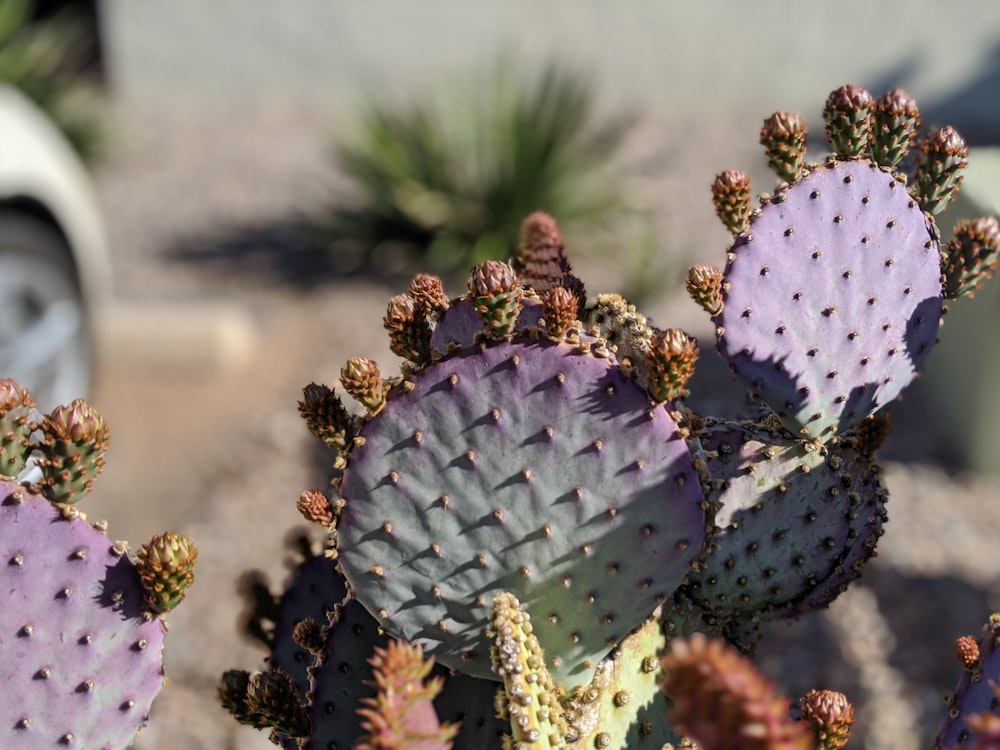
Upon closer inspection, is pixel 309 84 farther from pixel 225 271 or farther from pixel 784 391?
pixel 784 391

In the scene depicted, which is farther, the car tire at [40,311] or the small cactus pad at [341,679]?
the car tire at [40,311]

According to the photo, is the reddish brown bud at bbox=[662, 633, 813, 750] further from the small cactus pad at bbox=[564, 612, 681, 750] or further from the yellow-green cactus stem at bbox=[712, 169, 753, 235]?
the yellow-green cactus stem at bbox=[712, 169, 753, 235]

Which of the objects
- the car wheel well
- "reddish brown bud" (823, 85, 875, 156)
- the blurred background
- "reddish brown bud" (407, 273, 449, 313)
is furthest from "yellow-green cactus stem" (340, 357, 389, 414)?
the car wheel well

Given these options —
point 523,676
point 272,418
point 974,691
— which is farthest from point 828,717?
point 272,418

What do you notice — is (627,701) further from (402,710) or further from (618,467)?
(402,710)

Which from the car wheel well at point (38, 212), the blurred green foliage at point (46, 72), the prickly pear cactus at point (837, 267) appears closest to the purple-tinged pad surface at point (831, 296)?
the prickly pear cactus at point (837, 267)

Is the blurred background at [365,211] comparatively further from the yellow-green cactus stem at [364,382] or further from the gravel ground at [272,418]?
the yellow-green cactus stem at [364,382]
